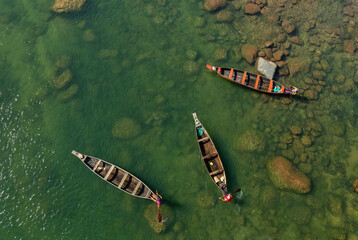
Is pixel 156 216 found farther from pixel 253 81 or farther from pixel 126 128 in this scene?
pixel 253 81

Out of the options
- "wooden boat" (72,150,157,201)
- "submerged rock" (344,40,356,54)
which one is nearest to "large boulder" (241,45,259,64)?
"submerged rock" (344,40,356,54)

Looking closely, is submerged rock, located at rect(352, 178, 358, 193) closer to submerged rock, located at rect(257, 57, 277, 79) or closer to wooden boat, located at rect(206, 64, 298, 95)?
wooden boat, located at rect(206, 64, 298, 95)

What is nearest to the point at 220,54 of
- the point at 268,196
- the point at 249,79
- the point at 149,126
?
the point at 249,79

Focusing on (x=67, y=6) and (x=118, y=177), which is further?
(x=67, y=6)

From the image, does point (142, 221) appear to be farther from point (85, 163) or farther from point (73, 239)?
point (85, 163)

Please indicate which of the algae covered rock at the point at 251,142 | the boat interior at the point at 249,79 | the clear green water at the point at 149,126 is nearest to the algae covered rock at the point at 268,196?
the clear green water at the point at 149,126

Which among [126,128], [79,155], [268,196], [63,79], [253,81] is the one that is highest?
[63,79]

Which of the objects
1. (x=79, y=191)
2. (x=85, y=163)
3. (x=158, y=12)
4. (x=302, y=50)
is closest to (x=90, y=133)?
(x=85, y=163)

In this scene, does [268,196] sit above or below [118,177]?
below
